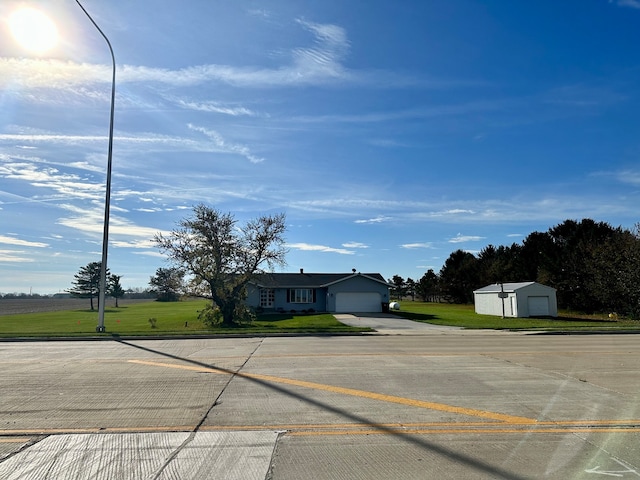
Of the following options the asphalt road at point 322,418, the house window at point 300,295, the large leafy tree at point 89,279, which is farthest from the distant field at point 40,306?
the asphalt road at point 322,418

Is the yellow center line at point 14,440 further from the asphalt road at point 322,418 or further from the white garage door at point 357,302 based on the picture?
the white garage door at point 357,302

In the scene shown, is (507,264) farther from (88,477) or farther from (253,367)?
(88,477)

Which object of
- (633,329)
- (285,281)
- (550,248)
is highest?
(550,248)

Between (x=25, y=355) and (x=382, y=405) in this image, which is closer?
Answer: (x=382, y=405)

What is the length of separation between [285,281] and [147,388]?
112ft

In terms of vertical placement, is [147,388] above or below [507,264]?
below

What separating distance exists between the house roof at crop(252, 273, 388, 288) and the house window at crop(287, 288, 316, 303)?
56 cm

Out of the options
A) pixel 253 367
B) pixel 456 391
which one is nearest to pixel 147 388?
pixel 253 367

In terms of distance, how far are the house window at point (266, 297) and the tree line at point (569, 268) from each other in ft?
70.6

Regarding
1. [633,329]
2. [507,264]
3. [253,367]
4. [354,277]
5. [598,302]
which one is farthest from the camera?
[507,264]

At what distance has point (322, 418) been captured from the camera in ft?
21.4

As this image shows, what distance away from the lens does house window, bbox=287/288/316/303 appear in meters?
42.3

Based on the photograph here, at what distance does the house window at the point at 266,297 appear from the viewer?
138 ft

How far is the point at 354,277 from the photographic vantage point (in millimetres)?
41219
